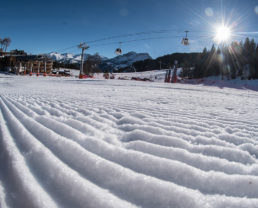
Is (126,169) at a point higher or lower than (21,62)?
lower

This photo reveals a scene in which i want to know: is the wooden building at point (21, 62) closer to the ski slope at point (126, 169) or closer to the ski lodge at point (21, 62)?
the ski lodge at point (21, 62)

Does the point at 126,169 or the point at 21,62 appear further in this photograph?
the point at 21,62

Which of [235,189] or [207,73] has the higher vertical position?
[207,73]

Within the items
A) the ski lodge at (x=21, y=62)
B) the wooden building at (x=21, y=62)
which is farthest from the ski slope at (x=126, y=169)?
the wooden building at (x=21, y=62)

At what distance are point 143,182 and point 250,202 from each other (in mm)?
587

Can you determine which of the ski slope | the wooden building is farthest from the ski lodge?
the ski slope

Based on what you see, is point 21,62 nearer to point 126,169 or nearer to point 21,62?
point 21,62

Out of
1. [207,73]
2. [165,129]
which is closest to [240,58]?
[207,73]

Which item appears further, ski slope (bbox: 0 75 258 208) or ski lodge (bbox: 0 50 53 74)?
ski lodge (bbox: 0 50 53 74)

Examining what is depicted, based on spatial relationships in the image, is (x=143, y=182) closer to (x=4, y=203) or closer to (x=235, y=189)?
(x=235, y=189)

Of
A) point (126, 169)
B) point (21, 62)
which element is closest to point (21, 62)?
point (21, 62)

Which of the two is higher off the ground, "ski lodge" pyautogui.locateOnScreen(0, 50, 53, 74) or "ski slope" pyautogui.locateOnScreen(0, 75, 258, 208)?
"ski lodge" pyautogui.locateOnScreen(0, 50, 53, 74)

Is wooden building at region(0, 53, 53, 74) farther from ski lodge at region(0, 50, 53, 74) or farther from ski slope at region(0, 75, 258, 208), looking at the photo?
ski slope at region(0, 75, 258, 208)

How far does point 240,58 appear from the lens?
3912 centimetres
